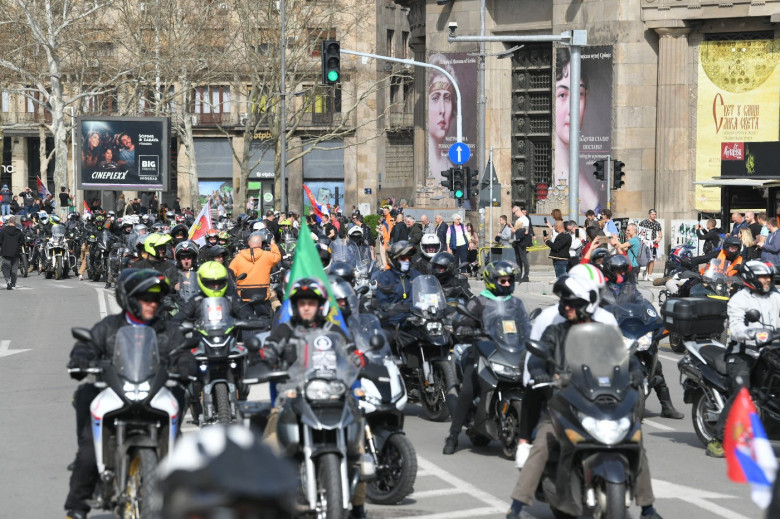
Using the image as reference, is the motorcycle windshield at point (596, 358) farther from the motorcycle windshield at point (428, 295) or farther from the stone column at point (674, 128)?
the stone column at point (674, 128)

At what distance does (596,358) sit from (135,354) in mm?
2386

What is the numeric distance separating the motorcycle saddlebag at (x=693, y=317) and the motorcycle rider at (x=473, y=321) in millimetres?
1919

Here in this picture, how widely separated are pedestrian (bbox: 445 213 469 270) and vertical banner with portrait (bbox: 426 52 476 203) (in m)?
14.0

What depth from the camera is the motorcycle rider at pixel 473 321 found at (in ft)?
35.1

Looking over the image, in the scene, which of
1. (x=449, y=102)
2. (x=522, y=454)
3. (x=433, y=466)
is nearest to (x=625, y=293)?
(x=433, y=466)

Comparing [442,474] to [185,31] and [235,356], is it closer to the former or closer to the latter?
[235,356]

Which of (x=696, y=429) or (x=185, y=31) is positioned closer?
(x=696, y=429)

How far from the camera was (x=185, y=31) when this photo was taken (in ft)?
173

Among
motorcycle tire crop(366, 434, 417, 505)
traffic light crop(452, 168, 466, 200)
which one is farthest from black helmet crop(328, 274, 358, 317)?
traffic light crop(452, 168, 466, 200)

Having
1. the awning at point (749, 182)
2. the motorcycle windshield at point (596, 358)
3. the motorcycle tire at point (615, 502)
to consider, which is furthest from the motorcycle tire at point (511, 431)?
the awning at point (749, 182)

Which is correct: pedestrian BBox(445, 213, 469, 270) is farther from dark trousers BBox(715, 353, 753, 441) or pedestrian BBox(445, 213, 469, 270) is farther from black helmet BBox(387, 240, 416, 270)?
dark trousers BBox(715, 353, 753, 441)

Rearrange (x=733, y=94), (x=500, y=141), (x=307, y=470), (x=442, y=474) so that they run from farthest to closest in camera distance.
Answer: (x=500, y=141)
(x=733, y=94)
(x=442, y=474)
(x=307, y=470)

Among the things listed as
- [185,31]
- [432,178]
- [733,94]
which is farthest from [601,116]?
[185,31]

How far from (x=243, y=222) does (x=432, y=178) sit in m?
13.5
